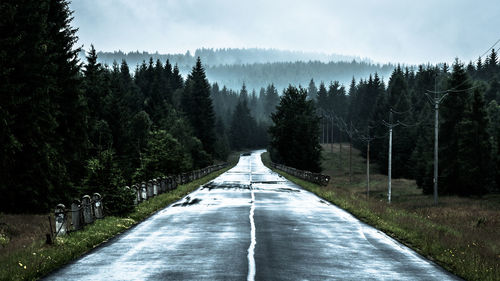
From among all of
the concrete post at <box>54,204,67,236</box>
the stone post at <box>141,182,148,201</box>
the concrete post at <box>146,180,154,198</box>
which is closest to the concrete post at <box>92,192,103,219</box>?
the concrete post at <box>54,204,67,236</box>

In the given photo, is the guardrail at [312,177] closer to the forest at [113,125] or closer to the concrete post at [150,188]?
the forest at [113,125]

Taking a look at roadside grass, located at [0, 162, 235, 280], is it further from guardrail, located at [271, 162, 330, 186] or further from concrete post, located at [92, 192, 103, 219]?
guardrail, located at [271, 162, 330, 186]

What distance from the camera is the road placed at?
1028 centimetres

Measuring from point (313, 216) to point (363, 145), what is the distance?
113m

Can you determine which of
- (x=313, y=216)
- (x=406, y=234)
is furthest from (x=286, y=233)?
(x=313, y=216)

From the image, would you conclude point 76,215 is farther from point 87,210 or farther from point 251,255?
point 251,255

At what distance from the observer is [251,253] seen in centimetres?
1247

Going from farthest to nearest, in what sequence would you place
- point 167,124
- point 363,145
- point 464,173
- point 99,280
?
point 363,145, point 167,124, point 464,173, point 99,280

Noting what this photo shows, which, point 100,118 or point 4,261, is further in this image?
point 100,118

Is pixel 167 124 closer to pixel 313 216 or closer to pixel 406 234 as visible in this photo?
pixel 313 216

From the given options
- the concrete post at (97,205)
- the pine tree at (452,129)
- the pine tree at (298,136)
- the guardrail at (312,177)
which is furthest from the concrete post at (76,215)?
the pine tree at (298,136)

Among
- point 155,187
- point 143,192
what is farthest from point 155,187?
point 143,192

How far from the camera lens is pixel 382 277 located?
10148 millimetres

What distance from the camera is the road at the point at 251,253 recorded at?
10.3 metres
